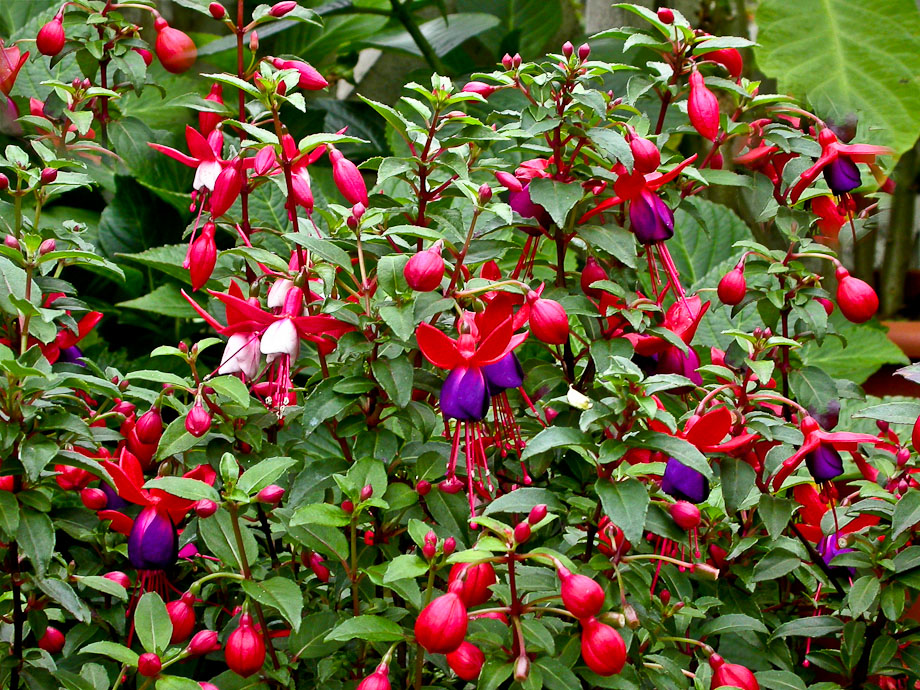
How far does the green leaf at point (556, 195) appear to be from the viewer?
600 mm

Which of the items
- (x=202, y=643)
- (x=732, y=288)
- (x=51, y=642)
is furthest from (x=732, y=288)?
(x=51, y=642)

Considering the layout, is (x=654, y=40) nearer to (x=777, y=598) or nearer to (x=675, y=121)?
(x=777, y=598)

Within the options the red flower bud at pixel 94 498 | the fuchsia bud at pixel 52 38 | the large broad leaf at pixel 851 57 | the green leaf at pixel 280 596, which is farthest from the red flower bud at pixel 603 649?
the fuchsia bud at pixel 52 38

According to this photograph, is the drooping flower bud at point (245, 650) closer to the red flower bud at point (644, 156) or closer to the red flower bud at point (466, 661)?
the red flower bud at point (466, 661)

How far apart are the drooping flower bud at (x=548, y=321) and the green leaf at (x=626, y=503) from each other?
9 cm

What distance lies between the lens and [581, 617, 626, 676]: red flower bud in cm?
49

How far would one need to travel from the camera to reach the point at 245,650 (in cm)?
53

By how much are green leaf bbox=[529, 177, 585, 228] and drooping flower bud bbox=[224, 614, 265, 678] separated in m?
0.31

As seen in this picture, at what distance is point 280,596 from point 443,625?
129 mm

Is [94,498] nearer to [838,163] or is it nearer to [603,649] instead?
[603,649]

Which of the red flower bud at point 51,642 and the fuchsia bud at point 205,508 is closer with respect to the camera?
the fuchsia bud at point 205,508

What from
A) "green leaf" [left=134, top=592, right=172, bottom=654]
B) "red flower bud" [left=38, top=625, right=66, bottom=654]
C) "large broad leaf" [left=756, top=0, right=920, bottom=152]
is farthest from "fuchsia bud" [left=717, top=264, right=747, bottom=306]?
"red flower bud" [left=38, top=625, right=66, bottom=654]

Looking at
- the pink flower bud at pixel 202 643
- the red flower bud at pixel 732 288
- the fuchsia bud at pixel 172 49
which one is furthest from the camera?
the fuchsia bud at pixel 172 49

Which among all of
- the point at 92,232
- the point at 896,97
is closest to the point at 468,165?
the point at 896,97
